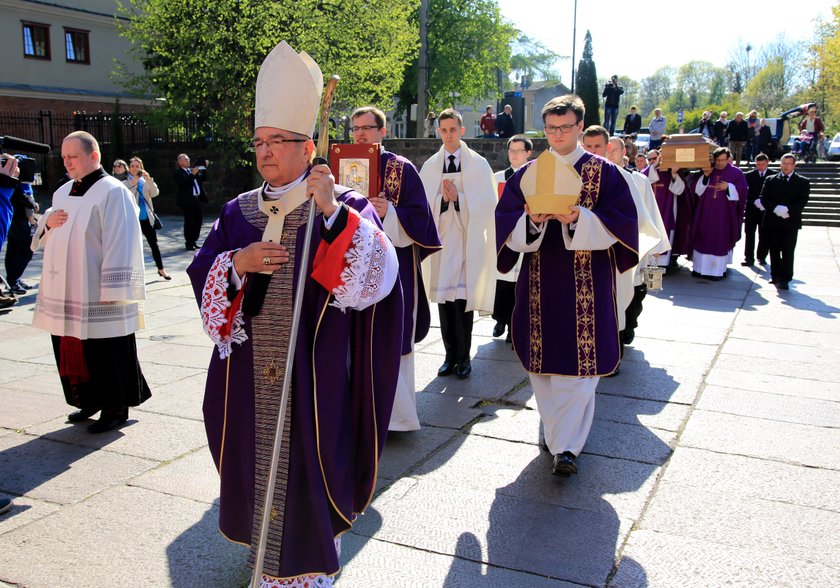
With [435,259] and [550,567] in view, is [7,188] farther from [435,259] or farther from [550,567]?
[550,567]

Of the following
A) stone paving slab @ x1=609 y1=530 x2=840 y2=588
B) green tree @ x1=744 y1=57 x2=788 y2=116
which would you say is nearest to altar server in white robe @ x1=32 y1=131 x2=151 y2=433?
stone paving slab @ x1=609 y1=530 x2=840 y2=588

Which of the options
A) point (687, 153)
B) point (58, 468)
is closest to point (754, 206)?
point (687, 153)

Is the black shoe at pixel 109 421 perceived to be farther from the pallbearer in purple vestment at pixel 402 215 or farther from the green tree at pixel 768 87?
the green tree at pixel 768 87

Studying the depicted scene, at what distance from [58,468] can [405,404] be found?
204 centimetres

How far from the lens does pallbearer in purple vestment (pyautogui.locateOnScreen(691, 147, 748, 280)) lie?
40.5ft

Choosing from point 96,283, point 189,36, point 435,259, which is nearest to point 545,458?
point 435,259

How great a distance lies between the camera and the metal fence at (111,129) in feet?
78.3

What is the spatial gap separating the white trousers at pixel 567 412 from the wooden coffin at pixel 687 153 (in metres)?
8.79

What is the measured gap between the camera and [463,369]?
6.67 meters

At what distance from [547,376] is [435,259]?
7.39 feet

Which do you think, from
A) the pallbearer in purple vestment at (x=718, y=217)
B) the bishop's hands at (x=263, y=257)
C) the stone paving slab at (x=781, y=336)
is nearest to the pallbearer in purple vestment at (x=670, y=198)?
the pallbearer in purple vestment at (x=718, y=217)

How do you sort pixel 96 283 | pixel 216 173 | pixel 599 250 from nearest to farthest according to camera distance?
pixel 599 250
pixel 96 283
pixel 216 173

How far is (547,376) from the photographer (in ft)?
15.4

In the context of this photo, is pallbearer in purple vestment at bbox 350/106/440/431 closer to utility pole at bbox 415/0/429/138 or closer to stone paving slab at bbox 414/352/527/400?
stone paving slab at bbox 414/352/527/400
